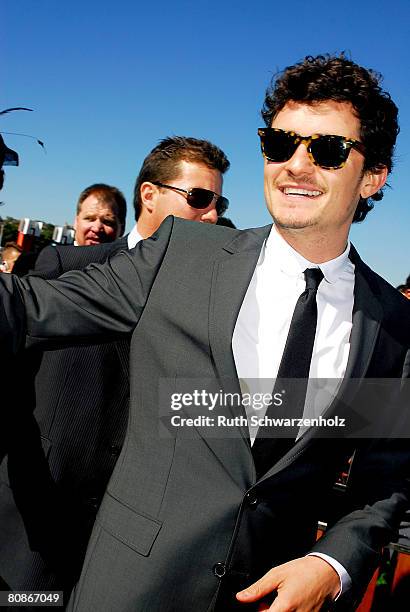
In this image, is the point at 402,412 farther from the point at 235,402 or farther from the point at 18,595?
the point at 18,595

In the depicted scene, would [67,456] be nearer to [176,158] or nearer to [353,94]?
[353,94]

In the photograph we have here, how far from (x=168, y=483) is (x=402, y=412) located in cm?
98

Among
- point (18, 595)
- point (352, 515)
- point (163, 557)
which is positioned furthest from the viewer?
point (18, 595)

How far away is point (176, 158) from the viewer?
421 centimetres

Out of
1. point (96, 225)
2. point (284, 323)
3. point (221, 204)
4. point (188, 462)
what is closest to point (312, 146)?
Result: point (284, 323)

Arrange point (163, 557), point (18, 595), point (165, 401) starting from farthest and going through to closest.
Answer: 1. point (18, 595)
2. point (165, 401)
3. point (163, 557)

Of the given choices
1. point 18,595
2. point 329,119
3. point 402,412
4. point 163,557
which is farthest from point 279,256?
point 18,595

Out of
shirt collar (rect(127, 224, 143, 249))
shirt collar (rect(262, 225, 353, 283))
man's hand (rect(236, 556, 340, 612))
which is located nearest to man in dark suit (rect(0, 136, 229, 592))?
shirt collar (rect(127, 224, 143, 249))

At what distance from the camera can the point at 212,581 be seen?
1785 millimetres

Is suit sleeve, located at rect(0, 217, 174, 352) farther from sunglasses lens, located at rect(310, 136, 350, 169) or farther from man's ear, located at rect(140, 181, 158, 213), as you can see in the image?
man's ear, located at rect(140, 181, 158, 213)

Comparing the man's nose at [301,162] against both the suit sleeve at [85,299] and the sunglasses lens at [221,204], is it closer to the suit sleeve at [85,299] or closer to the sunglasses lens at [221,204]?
the suit sleeve at [85,299]

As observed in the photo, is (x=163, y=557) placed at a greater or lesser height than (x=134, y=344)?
lesser

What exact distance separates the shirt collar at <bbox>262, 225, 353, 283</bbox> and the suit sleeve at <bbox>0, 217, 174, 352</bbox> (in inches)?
15.9

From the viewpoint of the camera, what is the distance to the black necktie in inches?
72.4
